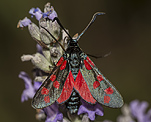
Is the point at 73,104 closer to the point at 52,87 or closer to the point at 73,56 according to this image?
the point at 52,87

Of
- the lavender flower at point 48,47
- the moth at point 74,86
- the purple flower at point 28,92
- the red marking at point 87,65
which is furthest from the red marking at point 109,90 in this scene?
the purple flower at point 28,92

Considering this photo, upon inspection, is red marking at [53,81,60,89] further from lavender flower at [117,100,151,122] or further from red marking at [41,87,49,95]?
lavender flower at [117,100,151,122]

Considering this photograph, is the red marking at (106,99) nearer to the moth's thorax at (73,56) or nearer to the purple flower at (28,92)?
the moth's thorax at (73,56)

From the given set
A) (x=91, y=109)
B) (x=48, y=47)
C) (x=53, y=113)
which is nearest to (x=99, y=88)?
(x=91, y=109)

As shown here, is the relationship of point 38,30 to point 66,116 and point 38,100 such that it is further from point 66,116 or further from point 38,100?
point 66,116

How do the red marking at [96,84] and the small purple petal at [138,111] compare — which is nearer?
the red marking at [96,84]

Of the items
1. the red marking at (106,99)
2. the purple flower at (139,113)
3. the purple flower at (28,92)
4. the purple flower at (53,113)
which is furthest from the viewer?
the purple flower at (139,113)

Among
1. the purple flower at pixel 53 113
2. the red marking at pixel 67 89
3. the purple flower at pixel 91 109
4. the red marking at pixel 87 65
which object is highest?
the red marking at pixel 87 65

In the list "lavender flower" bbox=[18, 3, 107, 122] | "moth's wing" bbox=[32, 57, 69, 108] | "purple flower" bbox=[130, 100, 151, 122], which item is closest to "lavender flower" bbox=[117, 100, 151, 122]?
"purple flower" bbox=[130, 100, 151, 122]

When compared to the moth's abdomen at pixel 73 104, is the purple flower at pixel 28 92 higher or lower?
higher
